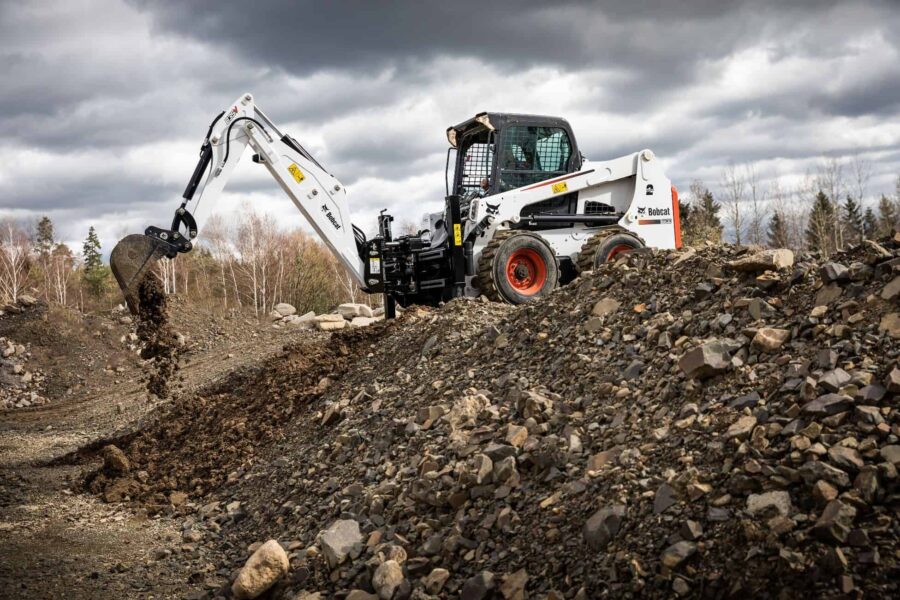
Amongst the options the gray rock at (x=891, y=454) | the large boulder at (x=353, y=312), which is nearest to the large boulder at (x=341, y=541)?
the gray rock at (x=891, y=454)

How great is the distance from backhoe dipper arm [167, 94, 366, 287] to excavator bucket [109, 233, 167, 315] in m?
0.26

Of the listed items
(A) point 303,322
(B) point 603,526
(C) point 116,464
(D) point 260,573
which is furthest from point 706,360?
(A) point 303,322

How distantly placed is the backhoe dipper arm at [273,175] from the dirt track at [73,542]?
3.28 meters

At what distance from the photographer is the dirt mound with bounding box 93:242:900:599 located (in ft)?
13.4

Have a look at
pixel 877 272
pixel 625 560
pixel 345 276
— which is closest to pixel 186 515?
pixel 625 560

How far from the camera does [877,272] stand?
5578 millimetres

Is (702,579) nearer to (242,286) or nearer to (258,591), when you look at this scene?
(258,591)

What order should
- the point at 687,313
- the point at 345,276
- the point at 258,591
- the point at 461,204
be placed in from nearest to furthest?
the point at 258,591, the point at 687,313, the point at 461,204, the point at 345,276

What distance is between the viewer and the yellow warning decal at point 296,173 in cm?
1185

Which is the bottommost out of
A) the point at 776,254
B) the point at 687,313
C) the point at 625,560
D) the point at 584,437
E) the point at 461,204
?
the point at 625,560

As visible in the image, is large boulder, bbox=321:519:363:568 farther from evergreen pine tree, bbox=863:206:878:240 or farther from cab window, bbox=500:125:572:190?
evergreen pine tree, bbox=863:206:878:240

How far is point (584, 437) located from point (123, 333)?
15766 millimetres

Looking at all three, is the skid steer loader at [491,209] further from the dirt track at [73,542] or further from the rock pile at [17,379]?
the rock pile at [17,379]

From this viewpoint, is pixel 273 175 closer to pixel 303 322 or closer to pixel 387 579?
pixel 387 579
